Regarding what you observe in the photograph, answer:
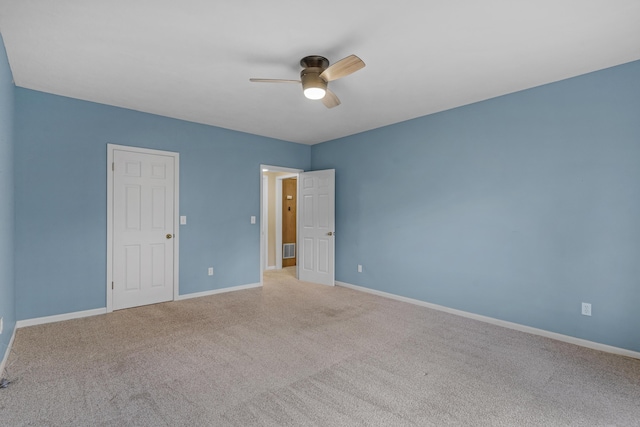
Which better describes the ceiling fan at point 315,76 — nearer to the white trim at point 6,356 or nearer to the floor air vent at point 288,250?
the white trim at point 6,356

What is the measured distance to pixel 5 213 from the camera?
267cm

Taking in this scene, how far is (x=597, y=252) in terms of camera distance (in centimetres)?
291

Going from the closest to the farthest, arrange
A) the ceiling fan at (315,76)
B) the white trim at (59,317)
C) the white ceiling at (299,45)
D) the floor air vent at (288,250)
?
the white ceiling at (299,45) → the ceiling fan at (315,76) → the white trim at (59,317) → the floor air vent at (288,250)

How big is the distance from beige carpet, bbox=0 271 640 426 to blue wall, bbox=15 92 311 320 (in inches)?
21.2

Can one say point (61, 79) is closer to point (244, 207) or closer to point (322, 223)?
point (244, 207)

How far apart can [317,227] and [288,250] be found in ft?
5.98

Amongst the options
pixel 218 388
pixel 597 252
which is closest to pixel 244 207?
pixel 218 388

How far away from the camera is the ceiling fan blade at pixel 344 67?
7.43 ft

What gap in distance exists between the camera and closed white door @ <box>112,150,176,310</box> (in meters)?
3.97

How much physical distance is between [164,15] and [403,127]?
326cm

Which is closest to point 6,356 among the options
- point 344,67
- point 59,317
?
point 59,317

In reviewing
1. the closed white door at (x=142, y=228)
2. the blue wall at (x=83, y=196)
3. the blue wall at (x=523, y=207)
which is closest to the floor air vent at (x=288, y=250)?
the blue wall at (x=83, y=196)

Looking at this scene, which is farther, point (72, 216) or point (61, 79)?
point (72, 216)

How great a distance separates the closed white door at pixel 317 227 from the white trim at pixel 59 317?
10.1ft
